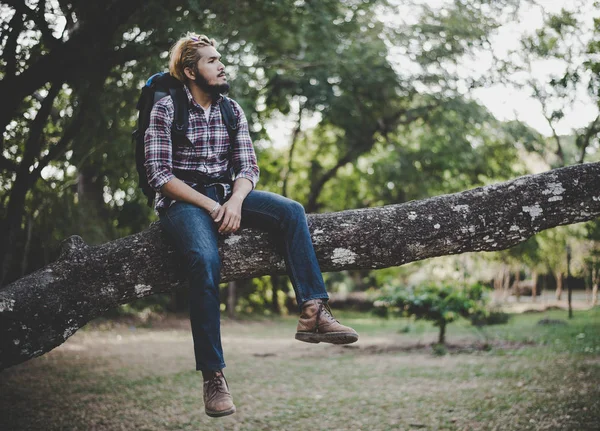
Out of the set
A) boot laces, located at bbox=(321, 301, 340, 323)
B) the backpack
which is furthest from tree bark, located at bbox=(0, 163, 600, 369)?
the backpack

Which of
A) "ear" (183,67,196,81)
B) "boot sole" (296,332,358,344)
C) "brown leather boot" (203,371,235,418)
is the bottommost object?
"brown leather boot" (203,371,235,418)

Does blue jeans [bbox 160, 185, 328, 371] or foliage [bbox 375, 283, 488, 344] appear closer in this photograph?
blue jeans [bbox 160, 185, 328, 371]

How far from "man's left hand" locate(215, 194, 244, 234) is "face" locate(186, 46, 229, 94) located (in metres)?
0.83

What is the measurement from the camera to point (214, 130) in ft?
11.3

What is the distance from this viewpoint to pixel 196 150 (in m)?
3.38

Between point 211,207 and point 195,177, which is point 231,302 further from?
point 211,207

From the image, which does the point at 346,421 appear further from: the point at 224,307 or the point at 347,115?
the point at 224,307

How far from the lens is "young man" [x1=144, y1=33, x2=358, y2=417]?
288 cm

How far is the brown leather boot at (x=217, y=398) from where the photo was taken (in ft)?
8.90

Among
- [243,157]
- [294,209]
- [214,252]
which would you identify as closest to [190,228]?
[214,252]

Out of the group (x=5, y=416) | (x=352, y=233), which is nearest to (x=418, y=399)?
(x=352, y=233)

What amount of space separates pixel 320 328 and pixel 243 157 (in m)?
1.35

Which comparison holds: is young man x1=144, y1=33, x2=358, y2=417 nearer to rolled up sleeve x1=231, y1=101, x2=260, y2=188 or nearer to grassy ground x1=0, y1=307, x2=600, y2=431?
rolled up sleeve x1=231, y1=101, x2=260, y2=188

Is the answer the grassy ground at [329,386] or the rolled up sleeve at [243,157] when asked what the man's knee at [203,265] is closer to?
the rolled up sleeve at [243,157]
